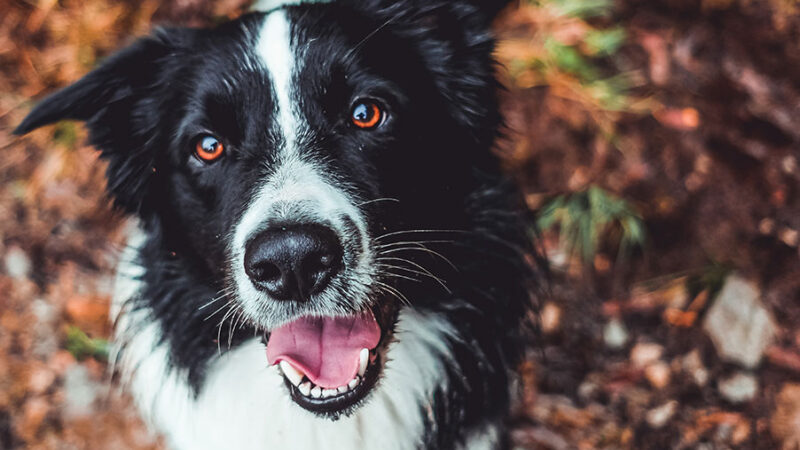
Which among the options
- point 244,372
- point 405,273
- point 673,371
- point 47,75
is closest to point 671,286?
point 673,371

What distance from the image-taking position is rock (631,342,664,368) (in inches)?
138

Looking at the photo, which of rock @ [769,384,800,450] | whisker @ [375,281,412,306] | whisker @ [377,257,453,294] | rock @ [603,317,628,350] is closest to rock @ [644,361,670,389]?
rock @ [603,317,628,350]

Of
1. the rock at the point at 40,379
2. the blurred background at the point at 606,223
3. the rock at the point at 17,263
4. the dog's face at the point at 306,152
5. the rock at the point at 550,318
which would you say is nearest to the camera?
the dog's face at the point at 306,152

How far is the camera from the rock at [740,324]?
3285 millimetres

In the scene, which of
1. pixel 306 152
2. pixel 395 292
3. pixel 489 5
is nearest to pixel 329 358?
pixel 395 292

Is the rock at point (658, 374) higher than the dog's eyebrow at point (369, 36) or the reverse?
the reverse

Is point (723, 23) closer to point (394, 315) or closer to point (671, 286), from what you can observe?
point (671, 286)

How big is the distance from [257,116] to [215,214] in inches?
14.1

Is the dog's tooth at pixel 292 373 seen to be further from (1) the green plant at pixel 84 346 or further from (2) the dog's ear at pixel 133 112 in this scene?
(1) the green plant at pixel 84 346

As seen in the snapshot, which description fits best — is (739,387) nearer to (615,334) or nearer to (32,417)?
(615,334)

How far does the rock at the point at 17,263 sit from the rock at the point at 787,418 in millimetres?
3917

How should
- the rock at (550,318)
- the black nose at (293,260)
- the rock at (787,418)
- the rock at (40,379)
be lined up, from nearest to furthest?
1. the black nose at (293,260)
2. the rock at (787,418)
3. the rock at (40,379)
4. the rock at (550,318)

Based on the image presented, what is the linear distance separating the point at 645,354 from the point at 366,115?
214 cm

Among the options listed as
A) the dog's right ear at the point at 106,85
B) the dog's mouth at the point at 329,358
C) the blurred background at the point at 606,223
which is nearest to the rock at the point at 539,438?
the blurred background at the point at 606,223
